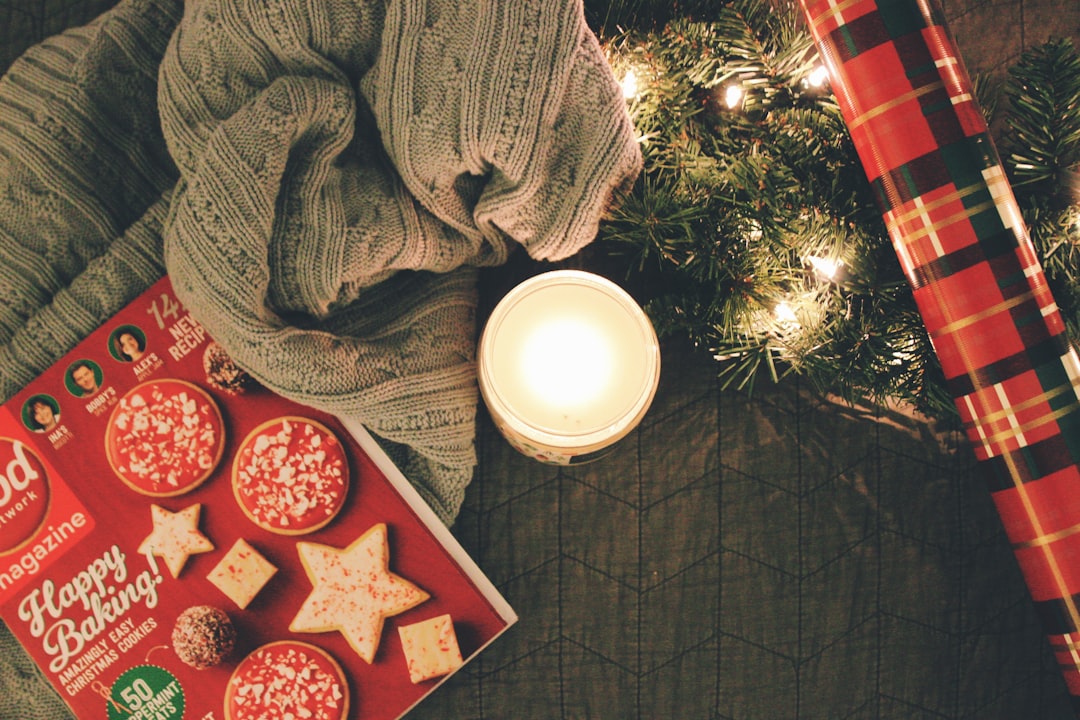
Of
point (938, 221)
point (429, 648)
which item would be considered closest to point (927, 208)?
point (938, 221)

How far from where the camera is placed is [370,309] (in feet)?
1.99

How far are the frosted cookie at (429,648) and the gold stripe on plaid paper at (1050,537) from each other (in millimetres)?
436

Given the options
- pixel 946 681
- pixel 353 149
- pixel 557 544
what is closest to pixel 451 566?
pixel 557 544

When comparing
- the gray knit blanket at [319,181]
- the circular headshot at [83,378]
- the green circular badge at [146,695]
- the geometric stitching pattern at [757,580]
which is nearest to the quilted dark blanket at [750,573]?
the geometric stitching pattern at [757,580]

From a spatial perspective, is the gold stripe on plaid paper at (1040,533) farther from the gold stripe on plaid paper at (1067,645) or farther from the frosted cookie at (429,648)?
the frosted cookie at (429,648)

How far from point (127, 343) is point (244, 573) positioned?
0.22 m

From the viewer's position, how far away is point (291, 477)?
61 cm

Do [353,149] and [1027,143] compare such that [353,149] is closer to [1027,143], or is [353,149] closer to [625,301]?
[625,301]

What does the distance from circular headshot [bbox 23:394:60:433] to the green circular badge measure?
22 cm

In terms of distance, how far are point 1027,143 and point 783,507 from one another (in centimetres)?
35

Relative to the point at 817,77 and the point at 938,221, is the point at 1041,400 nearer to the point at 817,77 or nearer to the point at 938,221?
the point at 938,221

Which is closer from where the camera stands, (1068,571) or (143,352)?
(1068,571)

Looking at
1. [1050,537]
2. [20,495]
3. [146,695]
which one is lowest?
[146,695]

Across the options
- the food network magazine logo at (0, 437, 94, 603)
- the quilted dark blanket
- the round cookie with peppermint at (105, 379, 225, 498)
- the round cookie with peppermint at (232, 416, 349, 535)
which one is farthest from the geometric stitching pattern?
the food network magazine logo at (0, 437, 94, 603)
